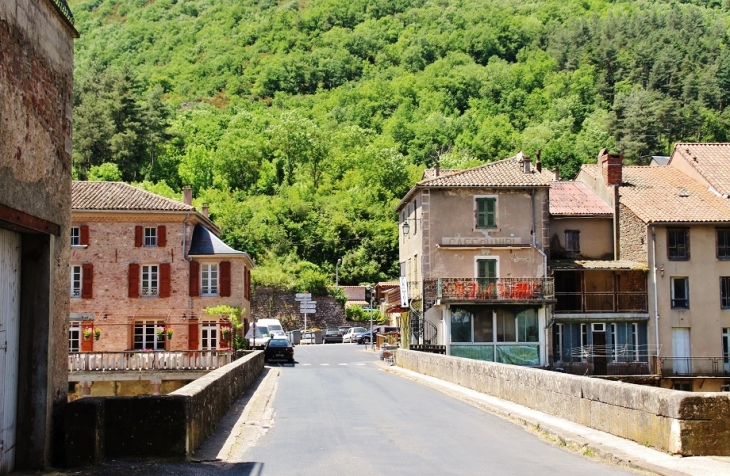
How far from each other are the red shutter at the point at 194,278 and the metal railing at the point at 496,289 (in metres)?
12.2

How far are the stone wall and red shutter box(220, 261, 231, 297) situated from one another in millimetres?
23131

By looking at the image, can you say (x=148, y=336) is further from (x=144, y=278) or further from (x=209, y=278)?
(x=209, y=278)

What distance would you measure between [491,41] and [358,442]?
493 feet

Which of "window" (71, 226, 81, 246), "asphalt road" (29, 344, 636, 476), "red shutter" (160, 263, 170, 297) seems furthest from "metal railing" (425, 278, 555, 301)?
"asphalt road" (29, 344, 636, 476)

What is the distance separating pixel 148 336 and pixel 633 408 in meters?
37.3

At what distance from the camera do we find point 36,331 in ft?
33.7

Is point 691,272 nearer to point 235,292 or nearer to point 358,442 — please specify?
point 235,292

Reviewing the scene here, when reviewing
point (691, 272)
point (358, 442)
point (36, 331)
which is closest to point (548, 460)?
point (358, 442)

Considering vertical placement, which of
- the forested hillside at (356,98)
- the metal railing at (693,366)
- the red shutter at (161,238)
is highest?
the forested hillside at (356,98)

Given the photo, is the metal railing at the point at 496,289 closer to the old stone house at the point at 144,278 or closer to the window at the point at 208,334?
the old stone house at the point at 144,278

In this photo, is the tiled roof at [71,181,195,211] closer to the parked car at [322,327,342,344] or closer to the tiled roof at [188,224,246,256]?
the tiled roof at [188,224,246,256]

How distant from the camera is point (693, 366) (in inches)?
1736

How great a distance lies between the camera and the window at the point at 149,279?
47.5 metres

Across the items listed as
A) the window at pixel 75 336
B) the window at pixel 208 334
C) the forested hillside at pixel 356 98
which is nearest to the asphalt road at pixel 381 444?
the window at pixel 208 334
